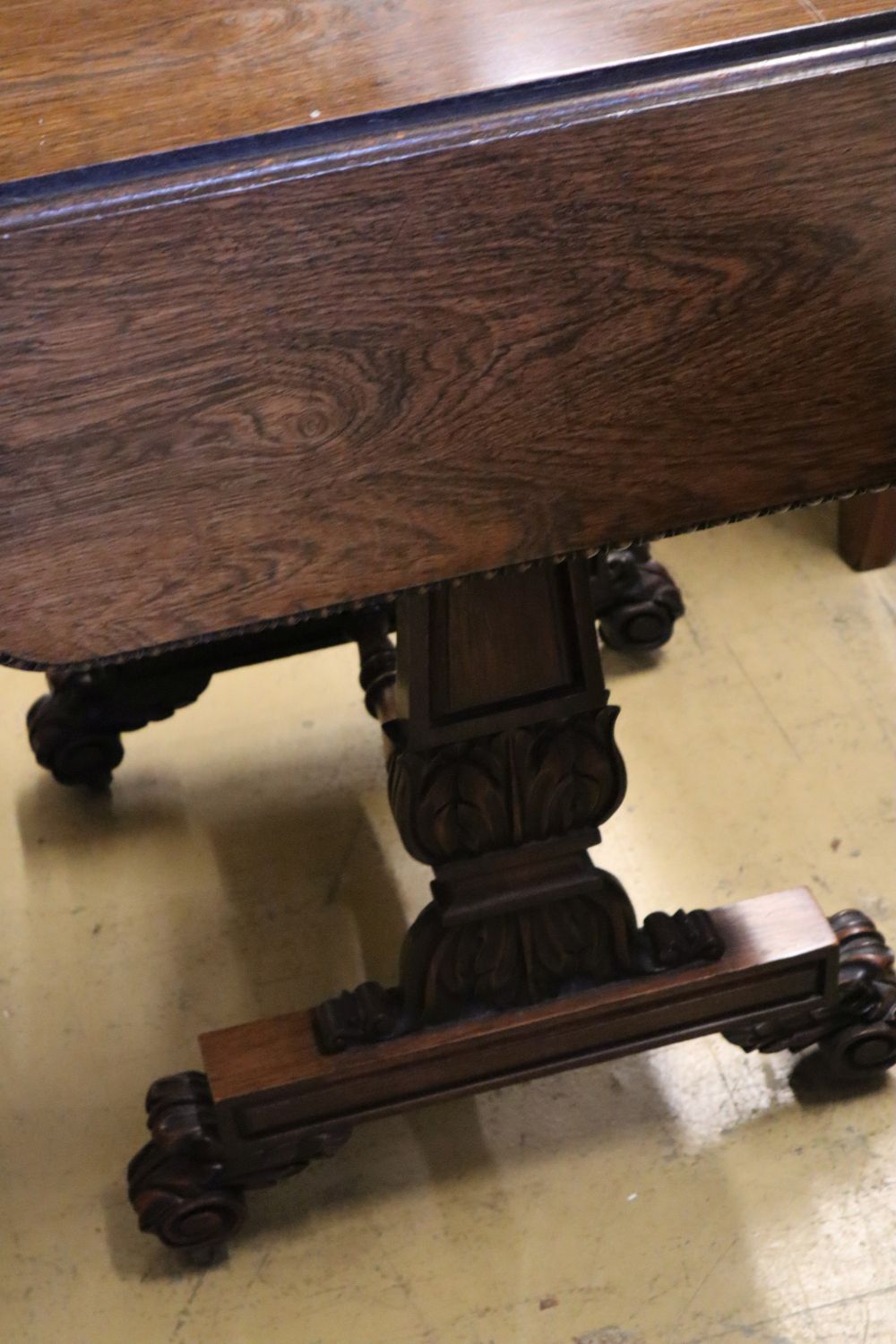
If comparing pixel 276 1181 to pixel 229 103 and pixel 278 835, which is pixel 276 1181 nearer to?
pixel 278 835

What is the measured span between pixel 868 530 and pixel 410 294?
125cm

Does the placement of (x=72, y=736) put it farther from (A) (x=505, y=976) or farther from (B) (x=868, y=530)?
(B) (x=868, y=530)

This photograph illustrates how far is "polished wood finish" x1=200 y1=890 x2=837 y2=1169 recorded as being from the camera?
1.40 meters

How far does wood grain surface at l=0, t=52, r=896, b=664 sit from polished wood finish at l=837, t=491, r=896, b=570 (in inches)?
39.7

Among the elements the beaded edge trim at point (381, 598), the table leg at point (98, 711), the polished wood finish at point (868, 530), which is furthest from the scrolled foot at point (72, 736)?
the polished wood finish at point (868, 530)

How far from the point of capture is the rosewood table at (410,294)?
926 mm

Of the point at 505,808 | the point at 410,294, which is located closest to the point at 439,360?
the point at 410,294

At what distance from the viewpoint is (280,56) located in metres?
1.07

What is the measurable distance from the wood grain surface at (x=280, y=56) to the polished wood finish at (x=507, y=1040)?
2.57ft

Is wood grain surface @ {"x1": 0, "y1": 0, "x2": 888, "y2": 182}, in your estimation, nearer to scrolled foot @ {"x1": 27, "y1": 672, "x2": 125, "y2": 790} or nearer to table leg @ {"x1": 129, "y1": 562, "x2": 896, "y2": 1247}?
table leg @ {"x1": 129, "y1": 562, "x2": 896, "y2": 1247}

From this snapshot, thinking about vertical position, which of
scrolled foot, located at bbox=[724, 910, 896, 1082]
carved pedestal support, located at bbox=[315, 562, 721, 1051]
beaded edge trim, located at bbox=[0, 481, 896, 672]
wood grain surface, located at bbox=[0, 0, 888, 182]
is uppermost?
wood grain surface, located at bbox=[0, 0, 888, 182]

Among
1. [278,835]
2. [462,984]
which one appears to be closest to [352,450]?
[462,984]

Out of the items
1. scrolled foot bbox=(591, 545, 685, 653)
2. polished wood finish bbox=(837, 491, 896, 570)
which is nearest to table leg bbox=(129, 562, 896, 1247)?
scrolled foot bbox=(591, 545, 685, 653)

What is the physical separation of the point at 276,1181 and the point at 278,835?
1.56 feet
